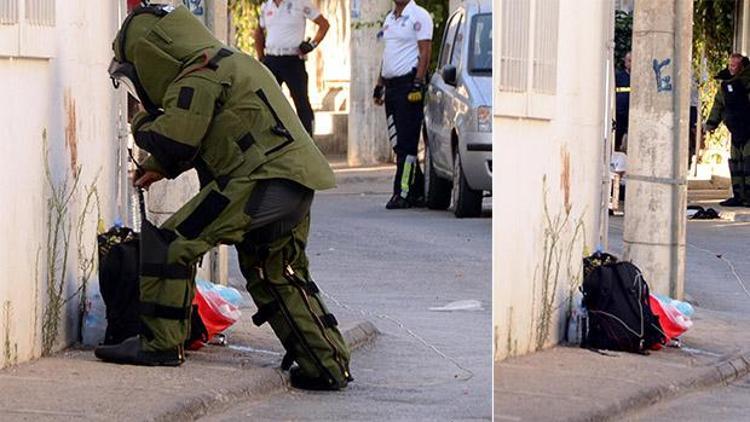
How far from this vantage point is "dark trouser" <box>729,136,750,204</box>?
19234mm

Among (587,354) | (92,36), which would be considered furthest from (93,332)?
(587,354)

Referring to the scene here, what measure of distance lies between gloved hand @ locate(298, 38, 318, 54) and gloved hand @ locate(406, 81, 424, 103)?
0.59 meters

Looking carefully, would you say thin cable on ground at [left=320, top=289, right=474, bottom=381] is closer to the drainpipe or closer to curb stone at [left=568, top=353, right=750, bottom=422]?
curb stone at [left=568, top=353, right=750, bottom=422]

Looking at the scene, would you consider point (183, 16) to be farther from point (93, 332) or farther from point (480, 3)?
point (480, 3)

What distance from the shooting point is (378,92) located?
684 centimetres

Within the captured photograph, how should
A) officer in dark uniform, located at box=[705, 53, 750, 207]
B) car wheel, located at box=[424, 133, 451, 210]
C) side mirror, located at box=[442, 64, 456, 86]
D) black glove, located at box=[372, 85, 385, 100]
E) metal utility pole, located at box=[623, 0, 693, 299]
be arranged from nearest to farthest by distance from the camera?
1. side mirror, located at box=[442, 64, 456, 86]
2. car wheel, located at box=[424, 133, 451, 210]
3. black glove, located at box=[372, 85, 385, 100]
4. metal utility pole, located at box=[623, 0, 693, 299]
5. officer in dark uniform, located at box=[705, 53, 750, 207]

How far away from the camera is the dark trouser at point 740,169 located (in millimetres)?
19234

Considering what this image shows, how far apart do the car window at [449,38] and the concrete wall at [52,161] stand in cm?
148

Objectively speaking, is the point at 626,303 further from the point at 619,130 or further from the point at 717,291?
the point at 717,291

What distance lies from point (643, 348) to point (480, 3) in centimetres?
286

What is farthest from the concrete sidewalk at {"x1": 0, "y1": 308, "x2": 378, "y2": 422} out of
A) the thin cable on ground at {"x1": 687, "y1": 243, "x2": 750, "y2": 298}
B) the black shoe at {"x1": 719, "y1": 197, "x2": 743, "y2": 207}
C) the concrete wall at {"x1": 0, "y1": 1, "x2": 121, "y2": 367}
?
the black shoe at {"x1": 719, "y1": 197, "x2": 743, "y2": 207}

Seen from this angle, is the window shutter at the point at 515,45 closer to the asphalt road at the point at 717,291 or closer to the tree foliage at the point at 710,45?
the asphalt road at the point at 717,291

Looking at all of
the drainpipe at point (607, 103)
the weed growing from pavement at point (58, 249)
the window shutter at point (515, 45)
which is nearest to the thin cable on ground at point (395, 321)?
the weed growing from pavement at point (58, 249)

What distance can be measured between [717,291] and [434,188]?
17.1 feet
